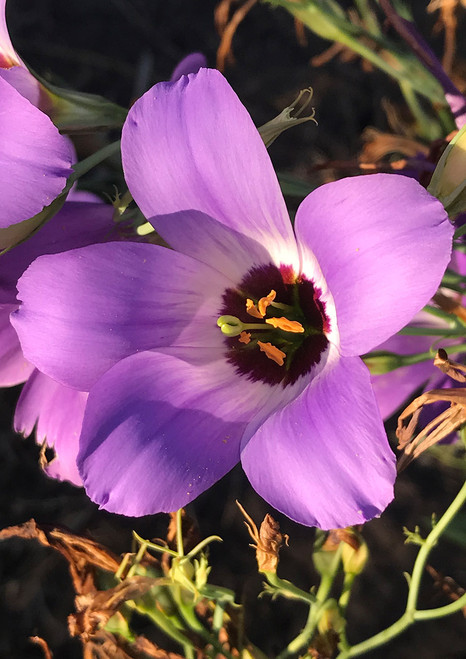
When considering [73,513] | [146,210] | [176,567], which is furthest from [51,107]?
[73,513]

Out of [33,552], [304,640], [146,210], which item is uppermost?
[146,210]

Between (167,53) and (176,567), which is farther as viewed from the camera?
(167,53)

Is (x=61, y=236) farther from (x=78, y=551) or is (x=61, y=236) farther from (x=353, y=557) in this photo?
(x=353, y=557)

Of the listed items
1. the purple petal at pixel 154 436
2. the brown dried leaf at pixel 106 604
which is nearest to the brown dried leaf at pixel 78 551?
the brown dried leaf at pixel 106 604

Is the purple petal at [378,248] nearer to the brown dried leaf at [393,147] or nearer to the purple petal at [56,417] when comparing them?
the purple petal at [56,417]

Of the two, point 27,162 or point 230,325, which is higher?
point 27,162

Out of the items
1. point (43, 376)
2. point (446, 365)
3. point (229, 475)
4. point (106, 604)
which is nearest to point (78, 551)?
point (106, 604)

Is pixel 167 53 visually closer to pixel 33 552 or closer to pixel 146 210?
pixel 33 552
